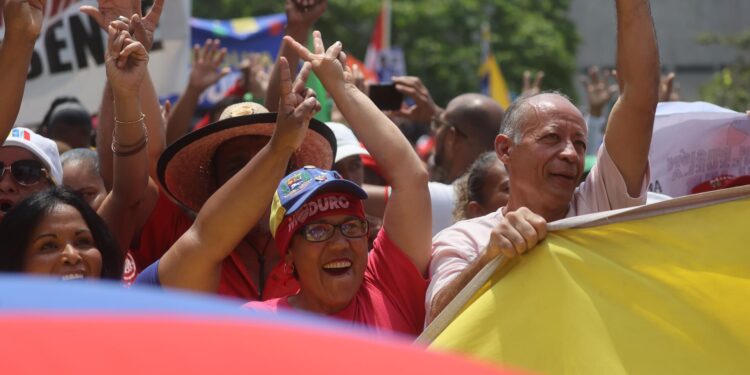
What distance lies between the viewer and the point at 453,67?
27.8m

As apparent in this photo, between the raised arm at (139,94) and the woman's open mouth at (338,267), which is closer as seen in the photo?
the woman's open mouth at (338,267)

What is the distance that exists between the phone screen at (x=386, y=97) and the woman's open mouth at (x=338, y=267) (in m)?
2.31

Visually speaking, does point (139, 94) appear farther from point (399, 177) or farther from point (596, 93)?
point (596, 93)

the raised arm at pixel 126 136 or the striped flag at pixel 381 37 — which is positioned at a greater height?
the striped flag at pixel 381 37

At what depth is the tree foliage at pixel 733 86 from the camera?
15.1m

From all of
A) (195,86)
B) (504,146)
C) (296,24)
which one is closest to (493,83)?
(195,86)

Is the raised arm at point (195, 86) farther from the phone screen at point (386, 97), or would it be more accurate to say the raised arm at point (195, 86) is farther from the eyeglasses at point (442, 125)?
the eyeglasses at point (442, 125)

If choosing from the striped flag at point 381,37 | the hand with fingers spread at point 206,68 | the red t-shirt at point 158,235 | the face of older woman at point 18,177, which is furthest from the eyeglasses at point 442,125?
the striped flag at point 381,37

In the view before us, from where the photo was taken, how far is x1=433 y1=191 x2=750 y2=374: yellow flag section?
2.87m

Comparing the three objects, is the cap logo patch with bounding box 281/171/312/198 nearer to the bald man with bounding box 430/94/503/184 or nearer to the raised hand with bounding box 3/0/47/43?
the raised hand with bounding box 3/0/47/43

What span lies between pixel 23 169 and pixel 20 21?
648mm

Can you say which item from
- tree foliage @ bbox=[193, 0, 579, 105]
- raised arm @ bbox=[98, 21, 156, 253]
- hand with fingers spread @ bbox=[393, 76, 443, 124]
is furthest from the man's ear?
tree foliage @ bbox=[193, 0, 579, 105]

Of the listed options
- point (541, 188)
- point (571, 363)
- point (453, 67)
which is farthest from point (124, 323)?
point (453, 67)

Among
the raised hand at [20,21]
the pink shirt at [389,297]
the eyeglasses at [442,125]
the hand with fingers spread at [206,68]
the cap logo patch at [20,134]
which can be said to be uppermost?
the raised hand at [20,21]
